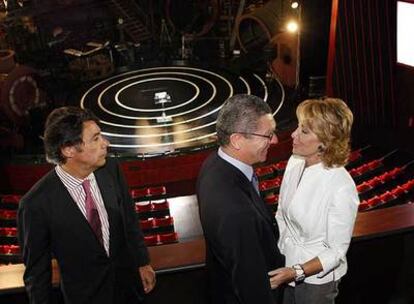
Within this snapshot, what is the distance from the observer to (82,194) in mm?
2434

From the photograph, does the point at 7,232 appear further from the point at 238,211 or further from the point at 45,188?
the point at 238,211

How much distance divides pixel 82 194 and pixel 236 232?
88 cm

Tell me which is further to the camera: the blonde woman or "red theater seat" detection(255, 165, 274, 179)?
"red theater seat" detection(255, 165, 274, 179)

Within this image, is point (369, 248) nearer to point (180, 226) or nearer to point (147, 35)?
point (180, 226)

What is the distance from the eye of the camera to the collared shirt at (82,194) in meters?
2.40

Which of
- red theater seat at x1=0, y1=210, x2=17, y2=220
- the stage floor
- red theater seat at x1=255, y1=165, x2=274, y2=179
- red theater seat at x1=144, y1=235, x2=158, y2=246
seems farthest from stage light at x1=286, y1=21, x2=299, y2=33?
red theater seat at x1=0, y1=210, x2=17, y2=220

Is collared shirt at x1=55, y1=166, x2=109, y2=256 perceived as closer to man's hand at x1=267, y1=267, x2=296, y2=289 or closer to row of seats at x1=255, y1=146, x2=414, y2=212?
man's hand at x1=267, y1=267, x2=296, y2=289

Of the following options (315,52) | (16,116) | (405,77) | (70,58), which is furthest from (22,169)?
(405,77)

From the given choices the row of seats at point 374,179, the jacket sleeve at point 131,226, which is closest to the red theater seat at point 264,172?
the row of seats at point 374,179

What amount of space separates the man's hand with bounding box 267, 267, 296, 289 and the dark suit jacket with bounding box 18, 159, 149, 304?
2.17ft

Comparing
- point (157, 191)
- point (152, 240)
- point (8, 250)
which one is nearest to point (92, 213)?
point (152, 240)

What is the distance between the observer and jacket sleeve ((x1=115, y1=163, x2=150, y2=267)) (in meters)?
2.56

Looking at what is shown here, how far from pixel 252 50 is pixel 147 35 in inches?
153

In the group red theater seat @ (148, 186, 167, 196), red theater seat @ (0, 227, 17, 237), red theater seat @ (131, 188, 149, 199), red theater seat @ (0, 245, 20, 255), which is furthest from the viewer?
red theater seat @ (148, 186, 167, 196)
